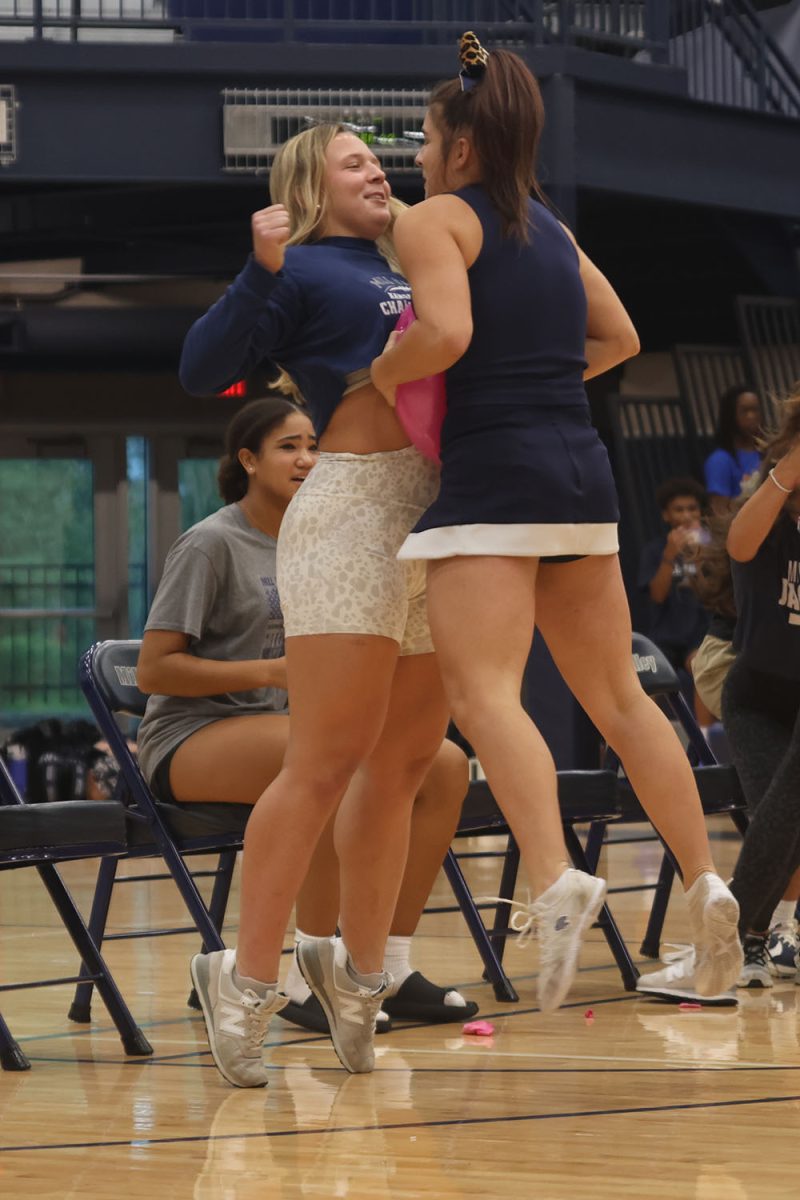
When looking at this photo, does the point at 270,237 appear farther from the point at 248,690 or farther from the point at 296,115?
the point at 296,115

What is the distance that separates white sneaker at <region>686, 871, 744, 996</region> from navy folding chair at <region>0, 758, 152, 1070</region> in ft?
4.36

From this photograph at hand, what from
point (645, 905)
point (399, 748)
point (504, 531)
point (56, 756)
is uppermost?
point (504, 531)

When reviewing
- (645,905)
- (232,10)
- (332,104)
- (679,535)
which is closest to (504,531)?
(645,905)

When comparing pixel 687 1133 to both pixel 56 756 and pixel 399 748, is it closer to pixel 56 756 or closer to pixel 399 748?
pixel 399 748

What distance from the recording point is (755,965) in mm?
4520

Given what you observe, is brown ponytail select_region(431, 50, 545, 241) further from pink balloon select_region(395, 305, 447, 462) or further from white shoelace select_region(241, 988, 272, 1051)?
white shoelace select_region(241, 988, 272, 1051)

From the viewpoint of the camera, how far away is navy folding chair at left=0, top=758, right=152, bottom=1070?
362 cm

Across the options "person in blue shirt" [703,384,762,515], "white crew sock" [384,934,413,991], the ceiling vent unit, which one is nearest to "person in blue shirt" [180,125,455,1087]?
"white crew sock" [384,934,413,991]

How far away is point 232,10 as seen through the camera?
1088 centimetres

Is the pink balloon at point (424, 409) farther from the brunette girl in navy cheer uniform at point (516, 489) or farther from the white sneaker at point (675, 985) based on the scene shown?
the white sneaker at point (675, 985)

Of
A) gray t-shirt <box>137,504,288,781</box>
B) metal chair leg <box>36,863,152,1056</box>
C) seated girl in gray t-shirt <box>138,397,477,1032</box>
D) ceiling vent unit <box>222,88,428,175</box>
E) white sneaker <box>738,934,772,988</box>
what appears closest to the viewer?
metal chair leg <box>36,863,152,1056</box>

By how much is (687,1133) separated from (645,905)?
344 cm

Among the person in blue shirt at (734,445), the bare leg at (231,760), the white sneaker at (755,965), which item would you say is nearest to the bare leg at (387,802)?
the bare leg at (231,760)

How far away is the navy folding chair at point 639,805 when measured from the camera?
491 centimetres
